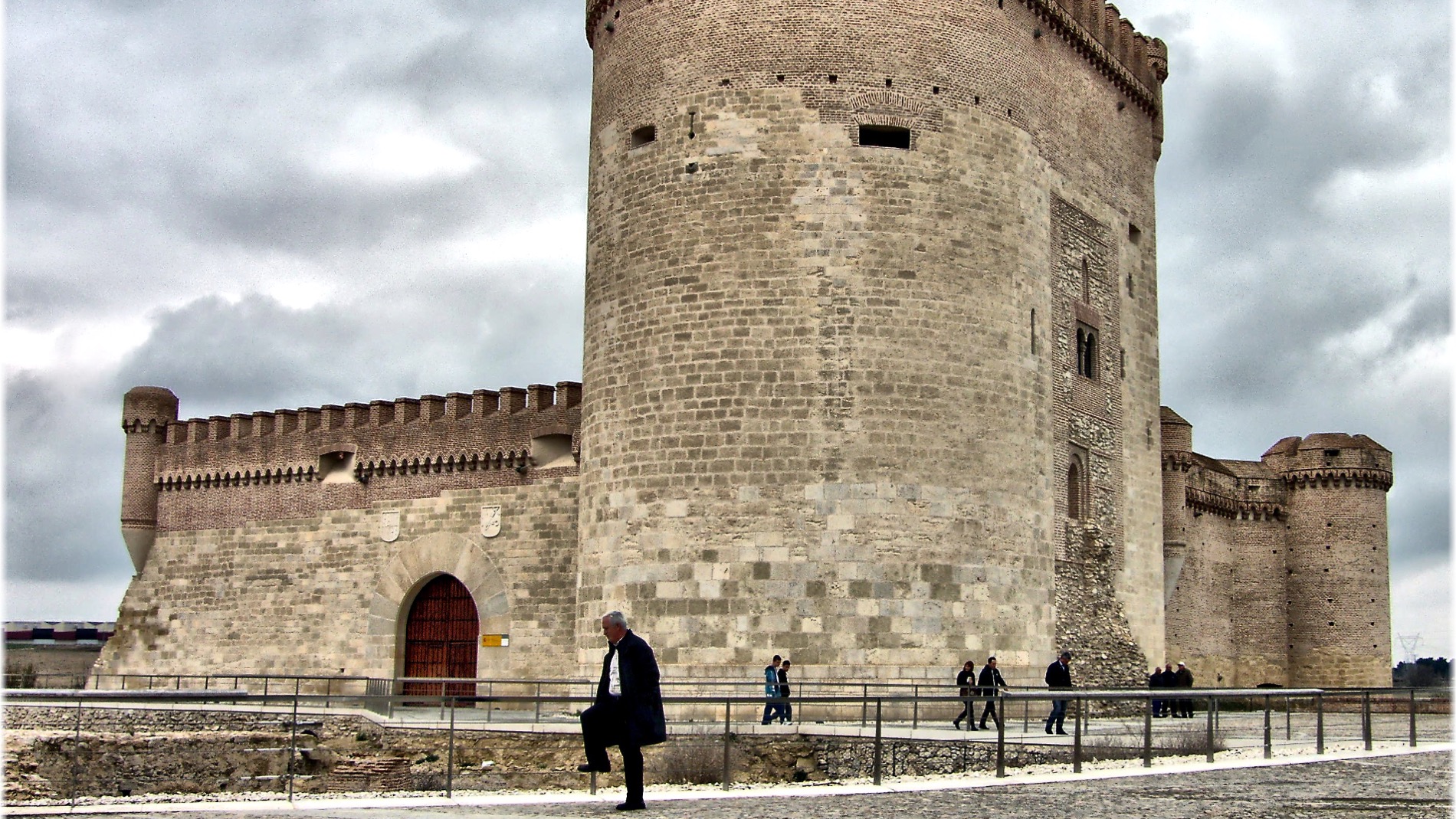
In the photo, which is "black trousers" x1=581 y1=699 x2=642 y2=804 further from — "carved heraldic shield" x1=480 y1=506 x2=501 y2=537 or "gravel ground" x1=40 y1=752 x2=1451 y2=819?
"carved heraldic shield" x1=480 y1=506 x2=501 y2=537

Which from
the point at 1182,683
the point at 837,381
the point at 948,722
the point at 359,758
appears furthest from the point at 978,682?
the point at 359,758

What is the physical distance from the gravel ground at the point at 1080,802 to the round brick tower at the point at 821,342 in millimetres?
7301

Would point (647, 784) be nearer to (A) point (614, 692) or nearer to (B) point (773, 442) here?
(A) point (614, 692)

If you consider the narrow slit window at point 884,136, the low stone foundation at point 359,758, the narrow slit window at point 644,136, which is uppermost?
the narrow slit window at point 644,136

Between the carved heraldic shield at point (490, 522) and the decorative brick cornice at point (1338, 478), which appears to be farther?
the decorative brick cornice at point (1338, 478)

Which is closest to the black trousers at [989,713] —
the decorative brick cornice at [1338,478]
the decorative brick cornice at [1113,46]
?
the decorative brick cornice at [1113,46]

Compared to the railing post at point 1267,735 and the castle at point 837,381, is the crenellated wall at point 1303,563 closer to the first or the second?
the castle at point 837,381

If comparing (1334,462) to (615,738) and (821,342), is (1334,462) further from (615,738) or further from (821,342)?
(615,738)

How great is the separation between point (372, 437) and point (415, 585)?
A: 305 centimetres

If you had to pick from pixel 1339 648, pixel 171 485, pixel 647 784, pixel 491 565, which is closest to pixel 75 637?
pixel 171 485

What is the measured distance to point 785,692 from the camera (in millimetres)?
18500

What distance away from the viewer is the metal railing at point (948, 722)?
44.4 ft

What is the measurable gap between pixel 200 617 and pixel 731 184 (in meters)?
15.5

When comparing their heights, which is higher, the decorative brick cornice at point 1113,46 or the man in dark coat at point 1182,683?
the decorative brick cornice at point 1113,46
